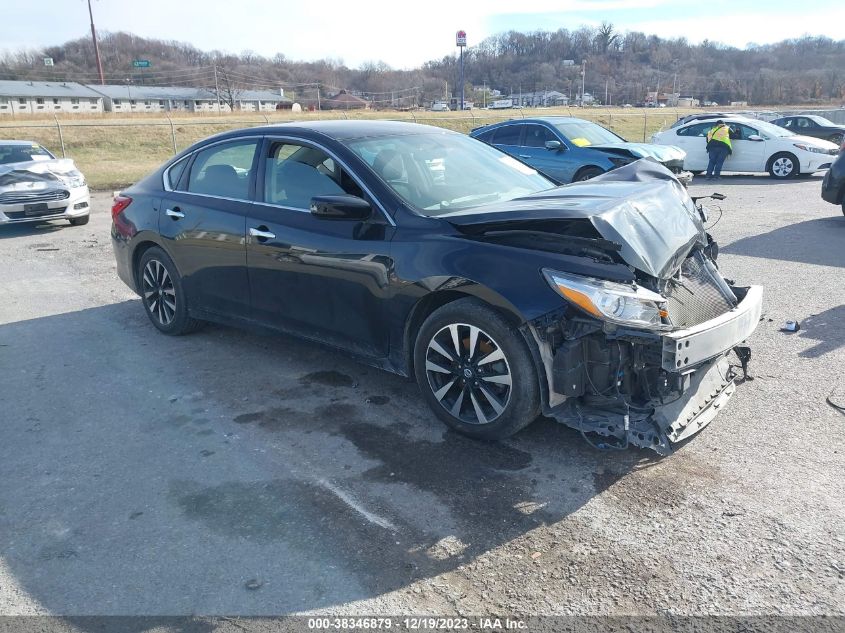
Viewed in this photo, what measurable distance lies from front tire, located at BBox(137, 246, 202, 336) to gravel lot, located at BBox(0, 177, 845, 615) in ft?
1.60

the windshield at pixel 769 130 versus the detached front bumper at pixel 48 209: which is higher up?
the windshield at pixel 769 130

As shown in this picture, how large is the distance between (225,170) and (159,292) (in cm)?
137

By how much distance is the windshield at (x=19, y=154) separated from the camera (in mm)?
12141

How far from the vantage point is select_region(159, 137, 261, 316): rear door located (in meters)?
5.13

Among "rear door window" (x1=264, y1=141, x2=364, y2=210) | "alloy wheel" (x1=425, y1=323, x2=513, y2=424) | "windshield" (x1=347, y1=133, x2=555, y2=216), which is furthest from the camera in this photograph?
"rear door window" (x1=264, y1=141, x2=364, y2=210)

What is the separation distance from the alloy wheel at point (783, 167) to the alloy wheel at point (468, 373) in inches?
625

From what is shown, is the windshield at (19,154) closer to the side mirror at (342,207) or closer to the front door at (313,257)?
the front door at (313,257)

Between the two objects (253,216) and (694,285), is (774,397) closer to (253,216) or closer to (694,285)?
(694,285)

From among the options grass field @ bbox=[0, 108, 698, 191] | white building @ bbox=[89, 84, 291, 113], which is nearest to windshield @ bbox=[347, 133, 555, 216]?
grass field @ bbox=[0, 108, 698, 191]

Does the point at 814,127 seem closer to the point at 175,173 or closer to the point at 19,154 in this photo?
the point at 19,154

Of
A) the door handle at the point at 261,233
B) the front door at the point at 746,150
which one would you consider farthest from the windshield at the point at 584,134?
the door handle at the point at 261,233

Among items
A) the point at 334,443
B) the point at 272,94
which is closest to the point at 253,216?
the point at 334,443

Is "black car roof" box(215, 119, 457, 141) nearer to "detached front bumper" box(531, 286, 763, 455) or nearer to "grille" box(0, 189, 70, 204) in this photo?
"detached front bumper" box(531, 286, 763, 455)

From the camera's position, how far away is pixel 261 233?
4887mm
